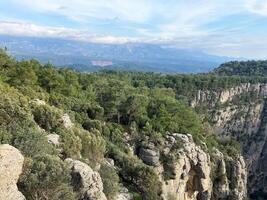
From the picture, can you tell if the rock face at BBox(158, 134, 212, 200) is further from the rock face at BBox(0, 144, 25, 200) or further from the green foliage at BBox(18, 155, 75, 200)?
the rock face at BBox(0, 144, 25, 200)

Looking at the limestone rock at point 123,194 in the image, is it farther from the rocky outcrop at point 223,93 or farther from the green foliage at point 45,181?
the rocky outcrop at point 223,93

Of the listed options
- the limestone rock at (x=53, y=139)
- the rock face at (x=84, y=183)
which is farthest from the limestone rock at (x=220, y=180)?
the rock face at (x=84, y=183)

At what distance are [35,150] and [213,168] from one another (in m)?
42.5

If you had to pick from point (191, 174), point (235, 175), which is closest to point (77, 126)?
point (191, 174)

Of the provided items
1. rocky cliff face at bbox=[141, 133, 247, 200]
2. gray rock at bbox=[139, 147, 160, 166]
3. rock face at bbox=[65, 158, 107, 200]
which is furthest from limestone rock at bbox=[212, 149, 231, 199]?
rock face at bbox=[65, 158, 107, 200]

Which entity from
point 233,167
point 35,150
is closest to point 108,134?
point 35,150

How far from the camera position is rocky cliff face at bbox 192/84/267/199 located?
14075 centimetres

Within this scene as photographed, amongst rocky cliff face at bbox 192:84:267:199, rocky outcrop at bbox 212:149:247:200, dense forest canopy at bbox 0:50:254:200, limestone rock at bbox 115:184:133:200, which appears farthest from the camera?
rocky cliff face at bbox 192:84:267:199

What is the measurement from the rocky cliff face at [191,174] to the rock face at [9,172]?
2139cm

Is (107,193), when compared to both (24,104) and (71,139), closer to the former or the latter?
(71,139)

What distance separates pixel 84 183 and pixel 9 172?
6.16 m

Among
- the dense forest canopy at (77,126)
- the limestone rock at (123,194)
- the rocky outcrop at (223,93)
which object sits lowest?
the rocky outcrop at (223,93)

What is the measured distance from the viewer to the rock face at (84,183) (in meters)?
26.5

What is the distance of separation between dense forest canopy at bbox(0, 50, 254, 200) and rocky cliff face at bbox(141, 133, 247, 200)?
1.66m
